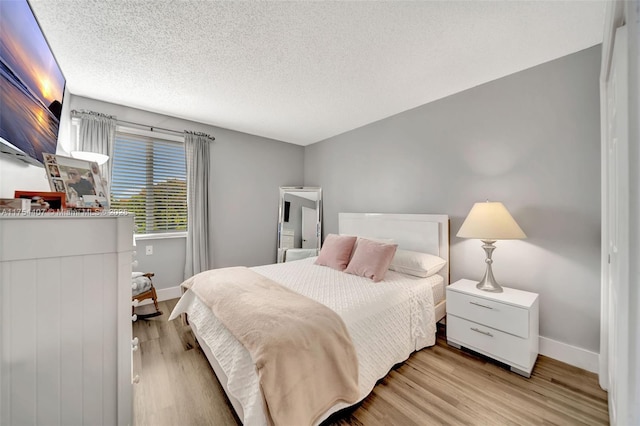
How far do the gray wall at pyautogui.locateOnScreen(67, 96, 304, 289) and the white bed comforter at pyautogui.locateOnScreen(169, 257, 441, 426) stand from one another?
1.44 metres

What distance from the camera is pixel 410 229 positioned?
2.90 metres

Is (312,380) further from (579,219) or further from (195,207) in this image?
(195,207)

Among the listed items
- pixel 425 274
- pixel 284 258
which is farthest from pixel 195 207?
pixel 425 274

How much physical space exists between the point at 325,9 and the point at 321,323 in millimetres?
1921

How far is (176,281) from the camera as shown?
3424 mm

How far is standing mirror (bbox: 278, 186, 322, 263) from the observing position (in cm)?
434

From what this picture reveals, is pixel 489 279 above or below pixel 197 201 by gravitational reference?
below

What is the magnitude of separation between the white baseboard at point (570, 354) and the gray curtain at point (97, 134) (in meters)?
4.67

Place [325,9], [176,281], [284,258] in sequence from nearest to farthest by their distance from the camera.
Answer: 1. [325,9]
2. [176,281]
3. [284,258]

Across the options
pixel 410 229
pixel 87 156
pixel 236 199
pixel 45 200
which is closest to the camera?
pixel 45 200

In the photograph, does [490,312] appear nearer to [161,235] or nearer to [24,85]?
[24,85]

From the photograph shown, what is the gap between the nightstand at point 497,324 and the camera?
1.83m

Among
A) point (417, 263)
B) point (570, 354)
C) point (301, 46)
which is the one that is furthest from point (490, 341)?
point (301, 46)

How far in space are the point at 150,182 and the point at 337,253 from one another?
105 inches
